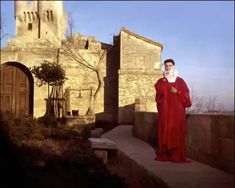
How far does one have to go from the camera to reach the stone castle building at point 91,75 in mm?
19703

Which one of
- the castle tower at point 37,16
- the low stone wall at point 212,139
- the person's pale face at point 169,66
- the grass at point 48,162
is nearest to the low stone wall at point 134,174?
the grass at point 48,162

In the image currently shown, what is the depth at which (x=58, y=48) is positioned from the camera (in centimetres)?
2088

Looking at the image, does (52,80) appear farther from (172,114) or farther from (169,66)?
(172,114)

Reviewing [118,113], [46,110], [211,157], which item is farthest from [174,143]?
[46,110]

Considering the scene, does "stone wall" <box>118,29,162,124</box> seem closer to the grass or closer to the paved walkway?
the grass

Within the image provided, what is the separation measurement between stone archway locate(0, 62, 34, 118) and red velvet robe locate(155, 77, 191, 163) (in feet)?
47.2

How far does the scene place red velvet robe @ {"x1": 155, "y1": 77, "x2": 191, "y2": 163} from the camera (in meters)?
6.89

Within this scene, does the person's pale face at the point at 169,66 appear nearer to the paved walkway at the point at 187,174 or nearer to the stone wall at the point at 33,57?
the paved walkway at the point at 187,174

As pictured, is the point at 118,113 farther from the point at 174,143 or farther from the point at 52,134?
the point at 174,143

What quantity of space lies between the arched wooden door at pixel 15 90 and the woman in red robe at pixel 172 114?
14.5 metres

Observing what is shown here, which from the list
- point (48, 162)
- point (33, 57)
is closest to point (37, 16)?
point (33, 57)

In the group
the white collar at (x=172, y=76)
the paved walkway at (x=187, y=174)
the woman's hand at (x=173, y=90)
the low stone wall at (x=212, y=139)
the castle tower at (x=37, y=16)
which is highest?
the castle tower at (x=37, y=16)

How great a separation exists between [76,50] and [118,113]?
3996 millimetres

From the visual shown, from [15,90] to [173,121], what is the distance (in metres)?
15.2
